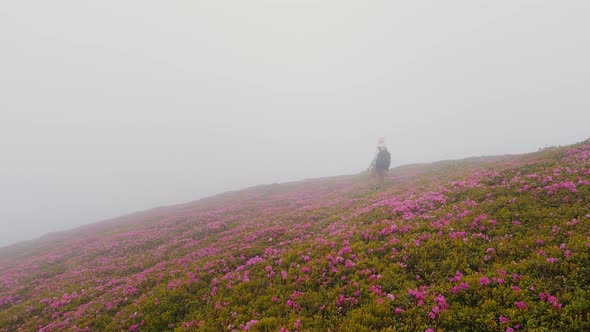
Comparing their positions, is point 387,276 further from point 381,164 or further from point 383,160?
point 383,160

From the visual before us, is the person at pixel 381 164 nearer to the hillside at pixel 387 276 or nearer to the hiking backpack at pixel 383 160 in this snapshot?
the hiking backpack at pixel 383 160

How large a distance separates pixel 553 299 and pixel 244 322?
10.4 meters

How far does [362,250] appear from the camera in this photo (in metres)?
13.0

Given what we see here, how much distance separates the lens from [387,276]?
33.6 feet

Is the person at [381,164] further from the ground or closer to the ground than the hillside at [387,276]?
further from the ground

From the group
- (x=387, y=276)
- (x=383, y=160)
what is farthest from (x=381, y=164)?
(x=387, y=276)

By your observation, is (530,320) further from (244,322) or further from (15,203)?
(15,203)

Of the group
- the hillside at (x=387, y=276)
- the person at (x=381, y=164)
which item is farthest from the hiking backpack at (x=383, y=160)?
the hillside at (x=387, y=276)

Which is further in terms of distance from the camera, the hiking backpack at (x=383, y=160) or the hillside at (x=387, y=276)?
the hiking backpack at (x=383, y=160)

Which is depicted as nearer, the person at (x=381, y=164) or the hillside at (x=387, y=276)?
the hillside at (x=387, y=276)

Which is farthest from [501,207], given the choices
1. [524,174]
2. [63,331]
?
[63,331]

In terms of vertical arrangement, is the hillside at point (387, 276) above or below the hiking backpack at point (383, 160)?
below

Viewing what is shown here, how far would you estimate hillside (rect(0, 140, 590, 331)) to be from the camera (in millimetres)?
7762

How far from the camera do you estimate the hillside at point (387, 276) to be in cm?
776
